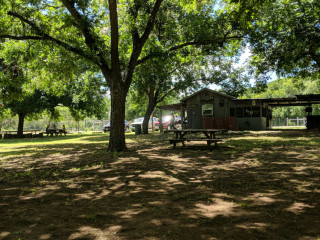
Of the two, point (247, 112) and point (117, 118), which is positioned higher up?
point (247, 112)

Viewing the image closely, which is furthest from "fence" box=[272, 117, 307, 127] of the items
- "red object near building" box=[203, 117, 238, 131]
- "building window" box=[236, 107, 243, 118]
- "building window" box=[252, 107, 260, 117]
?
"red object near building" box=[203, 117, 238, 131]

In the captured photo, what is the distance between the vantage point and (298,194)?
4461mm

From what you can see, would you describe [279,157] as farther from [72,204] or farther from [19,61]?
[19,61]

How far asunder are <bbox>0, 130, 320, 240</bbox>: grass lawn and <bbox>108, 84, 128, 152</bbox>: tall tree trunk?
363 centimetres

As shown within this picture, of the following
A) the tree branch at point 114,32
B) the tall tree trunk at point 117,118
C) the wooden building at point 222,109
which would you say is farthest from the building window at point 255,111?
the tree branch at point 114,32

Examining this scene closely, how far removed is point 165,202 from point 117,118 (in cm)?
713

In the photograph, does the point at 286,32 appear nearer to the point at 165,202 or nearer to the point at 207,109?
the point at 207,109

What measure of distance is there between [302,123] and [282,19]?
47.5m

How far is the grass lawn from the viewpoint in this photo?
311cm

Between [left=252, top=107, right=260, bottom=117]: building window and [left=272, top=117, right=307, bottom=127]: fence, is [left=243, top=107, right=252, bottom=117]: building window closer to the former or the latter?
[left=252, top=107, right=260, bottom=117]: building window

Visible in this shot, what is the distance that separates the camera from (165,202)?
4234 mm

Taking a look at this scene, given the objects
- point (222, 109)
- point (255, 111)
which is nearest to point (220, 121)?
point (222, 109)

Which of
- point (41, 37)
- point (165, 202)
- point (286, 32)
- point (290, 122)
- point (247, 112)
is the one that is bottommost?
point (165, 202)

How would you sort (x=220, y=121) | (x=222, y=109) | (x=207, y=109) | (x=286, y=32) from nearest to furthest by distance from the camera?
1. (x=286, y=32)
2. (x=220, y=121)
3. (x=222, y=109)
4. (x=207, y=109)
